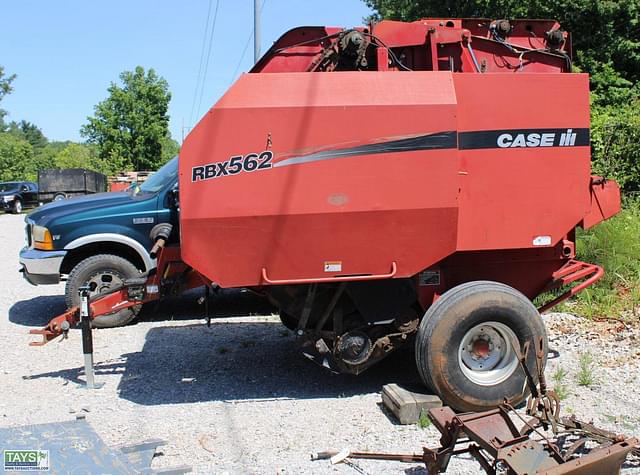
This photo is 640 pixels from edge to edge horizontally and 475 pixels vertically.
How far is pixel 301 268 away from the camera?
5.06 m

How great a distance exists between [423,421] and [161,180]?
5.11 metres

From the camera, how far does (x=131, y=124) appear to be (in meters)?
45.9

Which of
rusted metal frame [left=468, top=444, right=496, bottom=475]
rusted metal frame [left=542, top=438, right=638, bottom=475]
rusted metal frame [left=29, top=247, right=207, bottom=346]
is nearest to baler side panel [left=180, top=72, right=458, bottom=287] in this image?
rusted metal frame [left=29, top=247, right=207, bottom=346]

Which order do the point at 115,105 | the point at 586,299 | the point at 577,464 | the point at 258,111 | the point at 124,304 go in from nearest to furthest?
the point at 577,464
the point at 258,111
the point at 124,304
the point at 586,299
the point at 115,105

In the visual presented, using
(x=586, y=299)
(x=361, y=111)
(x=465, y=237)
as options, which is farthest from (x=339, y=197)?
(x=586, y=299)

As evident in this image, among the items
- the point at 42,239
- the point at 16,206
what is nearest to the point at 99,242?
the point at 42,239

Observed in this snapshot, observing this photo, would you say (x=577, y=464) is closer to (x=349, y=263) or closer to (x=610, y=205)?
(x=349, y=263)

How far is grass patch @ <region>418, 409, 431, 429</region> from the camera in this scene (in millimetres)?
4953

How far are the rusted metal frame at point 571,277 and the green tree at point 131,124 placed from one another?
4281 centimetres

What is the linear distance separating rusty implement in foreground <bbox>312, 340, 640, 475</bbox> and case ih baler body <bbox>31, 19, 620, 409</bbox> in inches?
39.1

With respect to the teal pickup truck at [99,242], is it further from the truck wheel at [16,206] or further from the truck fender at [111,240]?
the truck wheel at [16,206]

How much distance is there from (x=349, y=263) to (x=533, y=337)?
164 centimetres

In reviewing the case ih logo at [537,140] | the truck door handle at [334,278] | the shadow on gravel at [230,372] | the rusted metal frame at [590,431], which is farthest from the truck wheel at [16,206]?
the rusted metal frame at [590,431]

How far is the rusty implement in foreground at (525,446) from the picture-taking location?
3.49 metres
